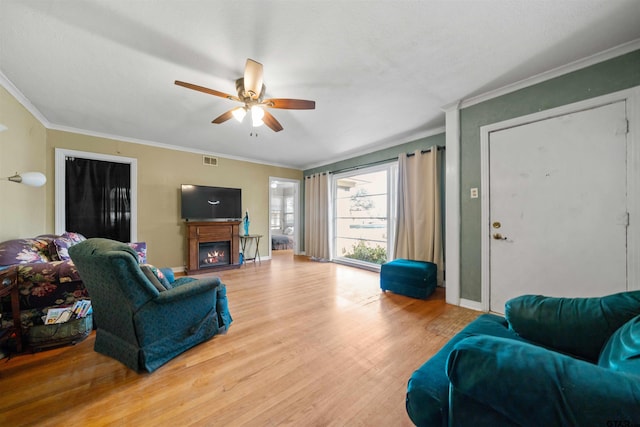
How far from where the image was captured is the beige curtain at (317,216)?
18.3 ft

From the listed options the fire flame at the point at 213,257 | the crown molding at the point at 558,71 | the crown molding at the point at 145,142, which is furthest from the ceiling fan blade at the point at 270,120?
the fire flame at the point at 213,257

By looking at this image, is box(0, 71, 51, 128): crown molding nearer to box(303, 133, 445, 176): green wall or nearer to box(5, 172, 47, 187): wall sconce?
box(5, 172, 47, 187): wall sconce

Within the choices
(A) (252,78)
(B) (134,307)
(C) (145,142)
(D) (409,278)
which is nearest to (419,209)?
(D) (409,278)

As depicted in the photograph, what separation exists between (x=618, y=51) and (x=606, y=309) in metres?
2.23

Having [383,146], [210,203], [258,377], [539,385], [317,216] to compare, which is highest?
[383,146]

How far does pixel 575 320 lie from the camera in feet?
3.73

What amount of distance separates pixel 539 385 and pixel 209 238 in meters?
4.88

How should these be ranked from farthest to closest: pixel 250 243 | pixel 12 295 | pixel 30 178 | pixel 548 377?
pixel 250 243 → pixel 30 178 → pixel 12 295 → pixel 548 377

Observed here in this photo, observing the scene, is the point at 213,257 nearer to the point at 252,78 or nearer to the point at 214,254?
the point at 214,254

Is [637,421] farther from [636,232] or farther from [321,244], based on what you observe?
[321,244]

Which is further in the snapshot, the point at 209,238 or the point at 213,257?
the point at 213,257

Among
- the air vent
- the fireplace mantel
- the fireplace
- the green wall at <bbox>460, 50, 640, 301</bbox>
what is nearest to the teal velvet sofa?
the green wall at <bbox>460, 50, 640, 301</bbox>

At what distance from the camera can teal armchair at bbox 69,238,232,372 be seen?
153 centimetres

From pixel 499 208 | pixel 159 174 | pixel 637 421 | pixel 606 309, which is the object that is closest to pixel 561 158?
pixel 499 208
